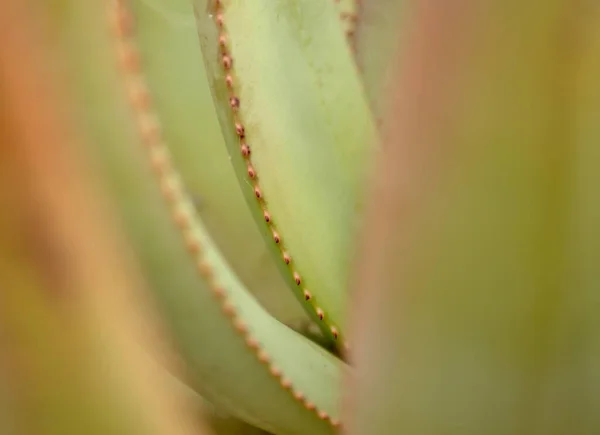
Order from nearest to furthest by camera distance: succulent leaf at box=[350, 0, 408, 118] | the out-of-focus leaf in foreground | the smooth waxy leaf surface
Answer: the out-of-focus leaf in foreground < the smooth waxy leaf surface < succulent leaf at box=[350, 0, 408, 118]

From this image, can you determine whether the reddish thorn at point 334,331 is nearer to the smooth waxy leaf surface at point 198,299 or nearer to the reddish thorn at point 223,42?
the smooth waxy leaf surface at point 198,299

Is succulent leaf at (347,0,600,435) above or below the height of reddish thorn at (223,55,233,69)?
below

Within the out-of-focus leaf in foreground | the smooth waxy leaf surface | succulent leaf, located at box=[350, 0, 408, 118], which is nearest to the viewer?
the out-of-focus leaf in foreground

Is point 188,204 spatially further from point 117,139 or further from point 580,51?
point 580,51

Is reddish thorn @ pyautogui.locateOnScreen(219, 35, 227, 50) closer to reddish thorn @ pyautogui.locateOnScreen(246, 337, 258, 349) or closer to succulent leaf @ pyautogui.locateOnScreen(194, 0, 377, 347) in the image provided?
succulent leaf @ pyautogui.locateOnScreen(194, 0, 377, 347)

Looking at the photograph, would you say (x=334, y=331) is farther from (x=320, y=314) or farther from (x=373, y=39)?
(x=373, y=39)

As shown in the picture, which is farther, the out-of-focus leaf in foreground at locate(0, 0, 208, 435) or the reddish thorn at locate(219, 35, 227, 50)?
the reddish thorn at locate(219, 35, 227, 50)

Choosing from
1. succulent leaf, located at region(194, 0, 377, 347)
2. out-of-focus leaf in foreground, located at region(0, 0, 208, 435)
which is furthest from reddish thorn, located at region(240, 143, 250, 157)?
out-of-focus leaf in foreground, located at region(0, 0, 208, 435)

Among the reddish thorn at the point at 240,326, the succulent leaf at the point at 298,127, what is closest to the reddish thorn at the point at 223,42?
the succulent leaf at the point at 298,127

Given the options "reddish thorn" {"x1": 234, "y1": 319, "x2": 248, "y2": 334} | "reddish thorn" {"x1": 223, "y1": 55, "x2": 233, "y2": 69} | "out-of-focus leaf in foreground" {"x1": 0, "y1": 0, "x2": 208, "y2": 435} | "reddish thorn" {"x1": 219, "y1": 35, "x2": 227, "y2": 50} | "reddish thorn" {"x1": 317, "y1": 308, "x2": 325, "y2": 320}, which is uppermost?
"reddish thorn" {"x1": 219, "y1": 35, "x2": 227, "y2": 50}

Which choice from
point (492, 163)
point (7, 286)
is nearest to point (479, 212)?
point (492, 163)
